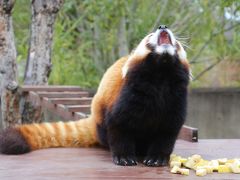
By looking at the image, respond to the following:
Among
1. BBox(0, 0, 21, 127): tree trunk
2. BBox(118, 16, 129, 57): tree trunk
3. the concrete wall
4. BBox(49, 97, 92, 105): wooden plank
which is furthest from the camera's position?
the concrete wall

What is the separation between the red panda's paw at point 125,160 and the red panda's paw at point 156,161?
79mm

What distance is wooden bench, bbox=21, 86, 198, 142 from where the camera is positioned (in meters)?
4.74

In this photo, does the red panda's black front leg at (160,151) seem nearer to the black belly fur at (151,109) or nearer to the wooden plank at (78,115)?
the black belly fur at (151,109)

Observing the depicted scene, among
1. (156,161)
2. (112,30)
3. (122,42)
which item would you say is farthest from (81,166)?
(112,30)

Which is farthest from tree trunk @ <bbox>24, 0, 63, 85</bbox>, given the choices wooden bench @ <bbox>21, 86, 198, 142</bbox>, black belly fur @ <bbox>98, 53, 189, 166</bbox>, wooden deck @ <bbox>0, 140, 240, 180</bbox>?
black belly fur @ <bbox>98, 53, 189, 166</bbox>

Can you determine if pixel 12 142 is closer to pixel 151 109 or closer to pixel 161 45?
pixel 151 109

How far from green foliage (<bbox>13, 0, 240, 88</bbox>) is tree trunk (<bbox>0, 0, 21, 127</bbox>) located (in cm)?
211

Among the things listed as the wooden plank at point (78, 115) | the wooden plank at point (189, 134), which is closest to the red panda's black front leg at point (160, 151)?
the wooden plank at point (189, 134)

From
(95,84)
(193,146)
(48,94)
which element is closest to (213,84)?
(95,84)

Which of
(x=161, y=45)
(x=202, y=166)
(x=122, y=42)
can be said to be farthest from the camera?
(x=122, y=42)

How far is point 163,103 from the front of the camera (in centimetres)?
345

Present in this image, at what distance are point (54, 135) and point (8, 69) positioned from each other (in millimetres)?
1527

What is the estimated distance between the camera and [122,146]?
138 inches

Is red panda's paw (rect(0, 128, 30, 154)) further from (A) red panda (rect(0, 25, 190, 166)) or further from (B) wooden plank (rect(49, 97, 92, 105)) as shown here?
(B) wooden plank (rect(49, 97, 92, 105))
